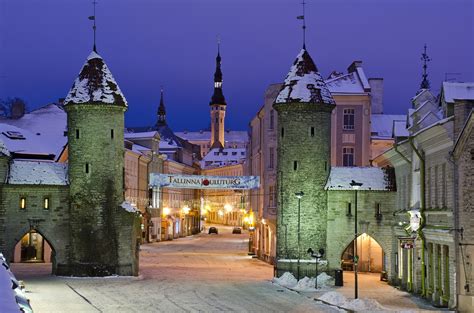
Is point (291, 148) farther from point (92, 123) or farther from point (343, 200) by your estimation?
point (92, 123)

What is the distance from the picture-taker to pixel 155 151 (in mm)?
95375

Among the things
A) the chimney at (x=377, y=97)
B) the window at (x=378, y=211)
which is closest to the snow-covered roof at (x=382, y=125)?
the chimney at (x=377, y=97)

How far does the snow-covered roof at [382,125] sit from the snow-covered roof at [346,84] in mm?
4576

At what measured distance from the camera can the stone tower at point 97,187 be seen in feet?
159

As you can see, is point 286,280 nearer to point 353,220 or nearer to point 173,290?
point 353,220

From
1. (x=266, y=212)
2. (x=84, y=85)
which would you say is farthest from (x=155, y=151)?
(x=84, y=85)

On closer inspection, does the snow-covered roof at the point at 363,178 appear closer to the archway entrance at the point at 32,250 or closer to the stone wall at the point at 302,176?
the stone wall at the point at 302,176

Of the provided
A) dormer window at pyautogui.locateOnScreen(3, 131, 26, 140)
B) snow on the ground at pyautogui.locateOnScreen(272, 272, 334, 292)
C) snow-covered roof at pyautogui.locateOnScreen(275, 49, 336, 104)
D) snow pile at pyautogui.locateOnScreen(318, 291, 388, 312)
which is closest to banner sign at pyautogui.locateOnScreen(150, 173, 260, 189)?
snow-covered roof at pyautogui.locateOnScreen(275, 49, 336, 104)

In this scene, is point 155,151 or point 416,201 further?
point 155,151

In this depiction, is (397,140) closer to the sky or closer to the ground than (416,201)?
closer to the sky

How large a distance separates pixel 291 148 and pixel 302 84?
137 inches

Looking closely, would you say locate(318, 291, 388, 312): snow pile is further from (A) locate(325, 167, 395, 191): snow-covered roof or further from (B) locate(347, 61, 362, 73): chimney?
(B) locate(347, 61, 362, 73): chimney

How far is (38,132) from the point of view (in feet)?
229

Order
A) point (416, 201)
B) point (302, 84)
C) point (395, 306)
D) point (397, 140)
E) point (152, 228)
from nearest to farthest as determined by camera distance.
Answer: point (395, 306) < point (416, 201) < point (397, 140) < point (302, 84) < point (152, 228)
